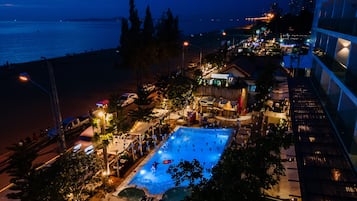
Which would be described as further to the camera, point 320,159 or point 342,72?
point 342,72

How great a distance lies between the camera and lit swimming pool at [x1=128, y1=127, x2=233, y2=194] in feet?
53.1

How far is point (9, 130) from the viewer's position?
23.5 meters

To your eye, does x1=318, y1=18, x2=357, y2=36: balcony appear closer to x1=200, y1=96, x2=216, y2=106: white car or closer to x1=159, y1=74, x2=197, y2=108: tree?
x1=200, y1=96, x2=216, y2=106: white car

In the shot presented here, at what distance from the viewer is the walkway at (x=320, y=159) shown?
866 centimetres

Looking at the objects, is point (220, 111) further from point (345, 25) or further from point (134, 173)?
point (345, 25)

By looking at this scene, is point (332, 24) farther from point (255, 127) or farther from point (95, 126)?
point (95, 126)

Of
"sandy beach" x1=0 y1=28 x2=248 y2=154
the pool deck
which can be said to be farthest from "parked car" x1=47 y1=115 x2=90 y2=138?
the pool deck

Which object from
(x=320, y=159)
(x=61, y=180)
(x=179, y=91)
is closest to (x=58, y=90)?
(x=179, y=91)

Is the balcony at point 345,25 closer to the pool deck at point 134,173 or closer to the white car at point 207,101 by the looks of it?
the white car at point 207,101

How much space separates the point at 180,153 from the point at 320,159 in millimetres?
11109

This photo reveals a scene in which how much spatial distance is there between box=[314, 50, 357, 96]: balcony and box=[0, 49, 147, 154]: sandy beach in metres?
21.4

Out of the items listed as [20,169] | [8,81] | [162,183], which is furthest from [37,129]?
[8,81]

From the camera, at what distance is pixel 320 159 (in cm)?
1073

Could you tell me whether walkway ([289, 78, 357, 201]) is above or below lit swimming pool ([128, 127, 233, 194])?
above
